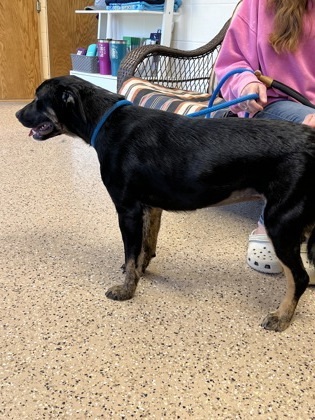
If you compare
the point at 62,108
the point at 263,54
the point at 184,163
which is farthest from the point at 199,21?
the point at 184,163

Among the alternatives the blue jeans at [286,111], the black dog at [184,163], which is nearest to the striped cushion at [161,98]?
the blue jeans at [286,111]

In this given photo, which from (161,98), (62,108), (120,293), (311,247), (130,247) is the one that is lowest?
(120,293)

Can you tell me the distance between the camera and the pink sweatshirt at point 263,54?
149 centimetres

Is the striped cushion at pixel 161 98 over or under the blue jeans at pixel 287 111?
under

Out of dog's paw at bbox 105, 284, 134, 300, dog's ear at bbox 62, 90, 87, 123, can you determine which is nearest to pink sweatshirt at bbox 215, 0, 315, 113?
dog's ear at bbox 62, 90, 87, 123

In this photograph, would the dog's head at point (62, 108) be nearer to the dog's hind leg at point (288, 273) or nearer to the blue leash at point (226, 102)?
the blue leash at point (226, 102)

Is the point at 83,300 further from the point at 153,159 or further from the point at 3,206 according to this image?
the point at 3,206

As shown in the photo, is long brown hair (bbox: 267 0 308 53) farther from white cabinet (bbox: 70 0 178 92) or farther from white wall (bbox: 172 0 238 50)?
white cabinet (bbox: 70 0 178 92)

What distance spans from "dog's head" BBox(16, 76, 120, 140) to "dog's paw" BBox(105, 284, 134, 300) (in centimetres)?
53

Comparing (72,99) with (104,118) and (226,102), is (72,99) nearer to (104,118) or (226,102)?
(104,118)

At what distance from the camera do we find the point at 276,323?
1.24 meters

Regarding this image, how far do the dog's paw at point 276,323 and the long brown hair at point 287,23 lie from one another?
941 millimetres

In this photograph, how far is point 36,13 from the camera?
4.64m

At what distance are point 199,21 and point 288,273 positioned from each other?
104 inches
